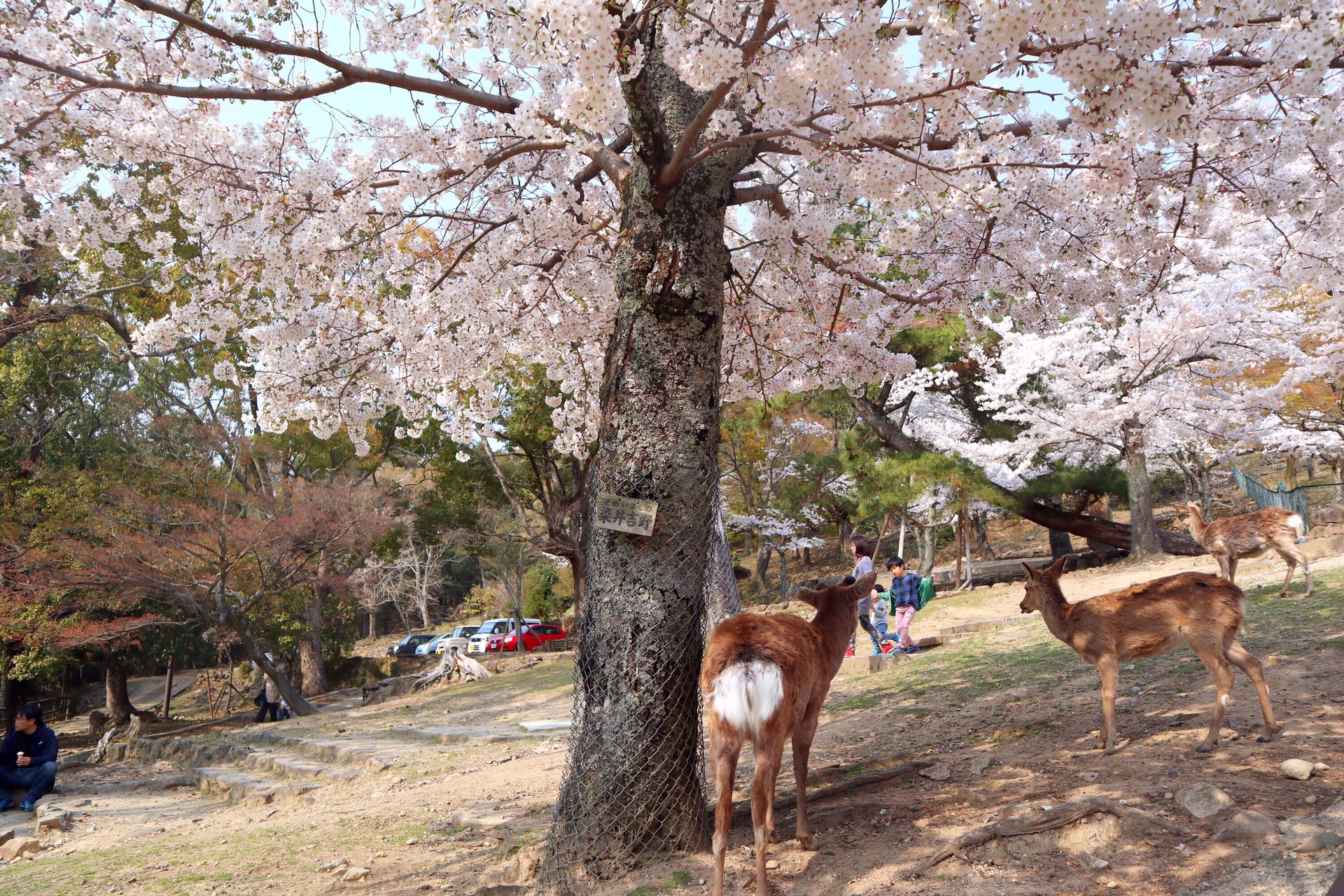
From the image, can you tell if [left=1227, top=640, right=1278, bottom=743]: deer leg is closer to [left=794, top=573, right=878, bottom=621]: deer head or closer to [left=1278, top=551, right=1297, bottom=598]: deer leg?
[left=794, top=573, right=878, bottom=621]: deer head

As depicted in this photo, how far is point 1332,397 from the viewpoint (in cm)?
2027

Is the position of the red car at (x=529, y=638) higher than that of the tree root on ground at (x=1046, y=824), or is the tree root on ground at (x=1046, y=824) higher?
the tree root on ground at (x=1046, y=824)

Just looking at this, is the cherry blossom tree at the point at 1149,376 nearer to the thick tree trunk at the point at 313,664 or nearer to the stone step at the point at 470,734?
the stone step at the point at 470,734

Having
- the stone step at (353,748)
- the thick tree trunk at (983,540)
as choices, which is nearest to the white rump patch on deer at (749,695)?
the stone step at (353,748)

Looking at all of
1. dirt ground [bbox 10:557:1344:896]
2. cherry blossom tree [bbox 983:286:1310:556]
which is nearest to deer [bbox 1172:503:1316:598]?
dirt ground [bbox 10:557:1344:896]

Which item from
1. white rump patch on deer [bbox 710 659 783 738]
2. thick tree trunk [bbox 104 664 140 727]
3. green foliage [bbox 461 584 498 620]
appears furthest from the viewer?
green foliage [bbox 461 584 498 620]

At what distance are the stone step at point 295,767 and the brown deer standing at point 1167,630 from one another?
7084 mm

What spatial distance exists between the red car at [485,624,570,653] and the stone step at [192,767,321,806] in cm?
1756

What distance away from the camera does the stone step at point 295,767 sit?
8641mm

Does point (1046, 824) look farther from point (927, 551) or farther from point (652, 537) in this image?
point (927, 551)

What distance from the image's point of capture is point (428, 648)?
104 feet

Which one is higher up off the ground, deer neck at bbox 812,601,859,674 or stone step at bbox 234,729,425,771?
deer neck at bbox 812,601,859,674

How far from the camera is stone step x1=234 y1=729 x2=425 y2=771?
29.5 feet

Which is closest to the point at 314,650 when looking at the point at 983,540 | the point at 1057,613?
the point at 983,540
